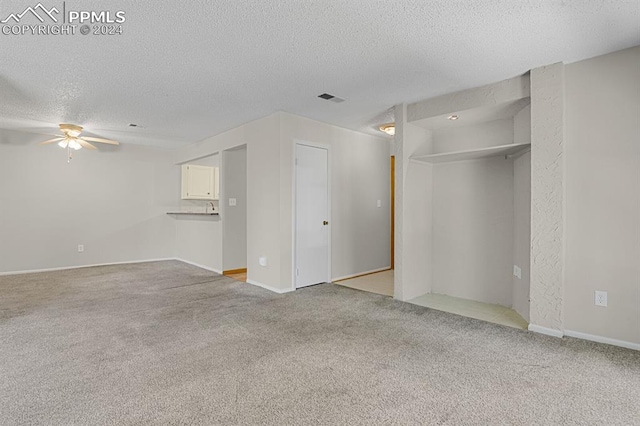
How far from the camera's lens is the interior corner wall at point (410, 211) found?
3998 millimetres

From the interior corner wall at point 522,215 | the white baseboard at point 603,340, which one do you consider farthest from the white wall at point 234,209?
the white baseboard at point 603,340

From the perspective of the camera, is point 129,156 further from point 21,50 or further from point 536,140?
point 536,140

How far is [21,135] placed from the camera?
5641mm

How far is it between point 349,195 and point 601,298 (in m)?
3.30

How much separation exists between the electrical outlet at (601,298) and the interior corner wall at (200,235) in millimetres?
5000

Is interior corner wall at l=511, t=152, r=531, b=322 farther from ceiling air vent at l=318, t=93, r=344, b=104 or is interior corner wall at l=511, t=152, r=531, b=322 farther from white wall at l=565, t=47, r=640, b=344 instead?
ceiling air vent at l=318, t=93, r=344, b=104

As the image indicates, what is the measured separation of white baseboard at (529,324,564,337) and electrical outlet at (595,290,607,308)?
15.3 inches

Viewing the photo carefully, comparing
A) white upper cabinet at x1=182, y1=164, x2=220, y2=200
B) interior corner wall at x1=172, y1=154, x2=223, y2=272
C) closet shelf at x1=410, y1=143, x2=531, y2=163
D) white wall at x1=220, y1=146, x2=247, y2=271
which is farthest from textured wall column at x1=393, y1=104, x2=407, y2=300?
white upper cabinet at x1=182, y1=164, x2=220, y2=200

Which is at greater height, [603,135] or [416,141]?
[416,141]

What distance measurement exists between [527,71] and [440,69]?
0.81m

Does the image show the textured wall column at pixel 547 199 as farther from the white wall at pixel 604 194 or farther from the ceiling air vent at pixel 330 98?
the ceiling air vent at pixel 330 98

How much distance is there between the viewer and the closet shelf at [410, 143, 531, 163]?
325 centimetres

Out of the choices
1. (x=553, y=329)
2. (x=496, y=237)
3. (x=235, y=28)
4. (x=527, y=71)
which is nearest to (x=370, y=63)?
(x=235, y=28)

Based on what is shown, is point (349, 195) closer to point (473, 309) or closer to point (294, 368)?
point (473, 309)
